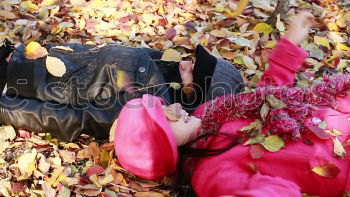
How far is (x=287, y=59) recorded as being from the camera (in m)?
1.65

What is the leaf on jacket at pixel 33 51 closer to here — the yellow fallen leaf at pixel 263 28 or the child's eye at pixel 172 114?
the child's eye at pixel 172 114

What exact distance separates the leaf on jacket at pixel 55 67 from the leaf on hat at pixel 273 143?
0.95 metres

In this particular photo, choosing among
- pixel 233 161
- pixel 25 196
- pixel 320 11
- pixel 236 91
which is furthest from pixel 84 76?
pixel 320 11

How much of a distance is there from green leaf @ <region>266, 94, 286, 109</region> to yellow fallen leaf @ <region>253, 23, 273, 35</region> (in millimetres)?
957

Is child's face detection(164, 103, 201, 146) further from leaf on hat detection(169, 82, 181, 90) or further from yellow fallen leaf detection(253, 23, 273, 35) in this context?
yellow fallen leaf detection(253, 23, 273, 35)

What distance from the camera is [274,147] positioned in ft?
4.39

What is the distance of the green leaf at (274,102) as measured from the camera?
139 cm

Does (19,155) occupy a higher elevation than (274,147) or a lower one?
lower

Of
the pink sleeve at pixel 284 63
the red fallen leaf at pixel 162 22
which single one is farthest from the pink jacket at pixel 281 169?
the red fallen leaf at pixel 162 22

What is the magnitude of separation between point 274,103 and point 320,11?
1381 mm

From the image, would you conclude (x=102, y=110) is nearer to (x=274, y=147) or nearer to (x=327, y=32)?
(x=274, y=147)

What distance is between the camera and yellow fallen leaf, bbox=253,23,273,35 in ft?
7.54

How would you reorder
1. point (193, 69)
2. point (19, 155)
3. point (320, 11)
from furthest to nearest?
point (320, 11)
point (193, 69)
point (19, 155)

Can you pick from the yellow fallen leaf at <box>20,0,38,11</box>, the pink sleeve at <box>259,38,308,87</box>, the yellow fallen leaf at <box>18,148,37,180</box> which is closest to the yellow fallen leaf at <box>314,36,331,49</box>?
the pink sleeve at <box>259,38,308,87</box>
